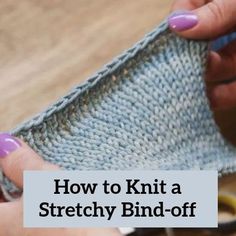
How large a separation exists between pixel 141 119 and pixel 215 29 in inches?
5.7

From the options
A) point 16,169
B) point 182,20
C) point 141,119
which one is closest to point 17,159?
point 16,169

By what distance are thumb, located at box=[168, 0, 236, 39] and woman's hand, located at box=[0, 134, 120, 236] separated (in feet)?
0.68

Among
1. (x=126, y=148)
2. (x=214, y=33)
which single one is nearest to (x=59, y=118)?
(x=126, y=148)

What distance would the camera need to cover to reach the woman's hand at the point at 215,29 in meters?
0.68

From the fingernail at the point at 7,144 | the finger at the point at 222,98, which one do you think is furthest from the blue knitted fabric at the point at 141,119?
the finger at the point at 222,98

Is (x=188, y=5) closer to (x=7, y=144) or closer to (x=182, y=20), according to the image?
(x=182, y=20)

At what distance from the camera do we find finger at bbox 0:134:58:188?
61 cm

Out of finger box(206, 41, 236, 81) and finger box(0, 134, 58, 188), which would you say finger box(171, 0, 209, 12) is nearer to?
finger box(206, 41, 236, 81)

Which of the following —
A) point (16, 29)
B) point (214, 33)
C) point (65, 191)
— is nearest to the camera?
point (65, 191)

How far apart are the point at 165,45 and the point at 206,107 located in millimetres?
83

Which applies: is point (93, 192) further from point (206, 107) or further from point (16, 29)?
point (16, 29)

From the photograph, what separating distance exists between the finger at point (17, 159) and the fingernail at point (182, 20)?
0.20m

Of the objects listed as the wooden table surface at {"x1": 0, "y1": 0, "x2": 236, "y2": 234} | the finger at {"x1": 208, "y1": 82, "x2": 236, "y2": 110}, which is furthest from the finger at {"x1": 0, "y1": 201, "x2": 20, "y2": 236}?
the finger at {"x1": 208, "y1": 82, "x2": 236, "y2": 110}

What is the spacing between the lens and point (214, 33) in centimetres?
70
